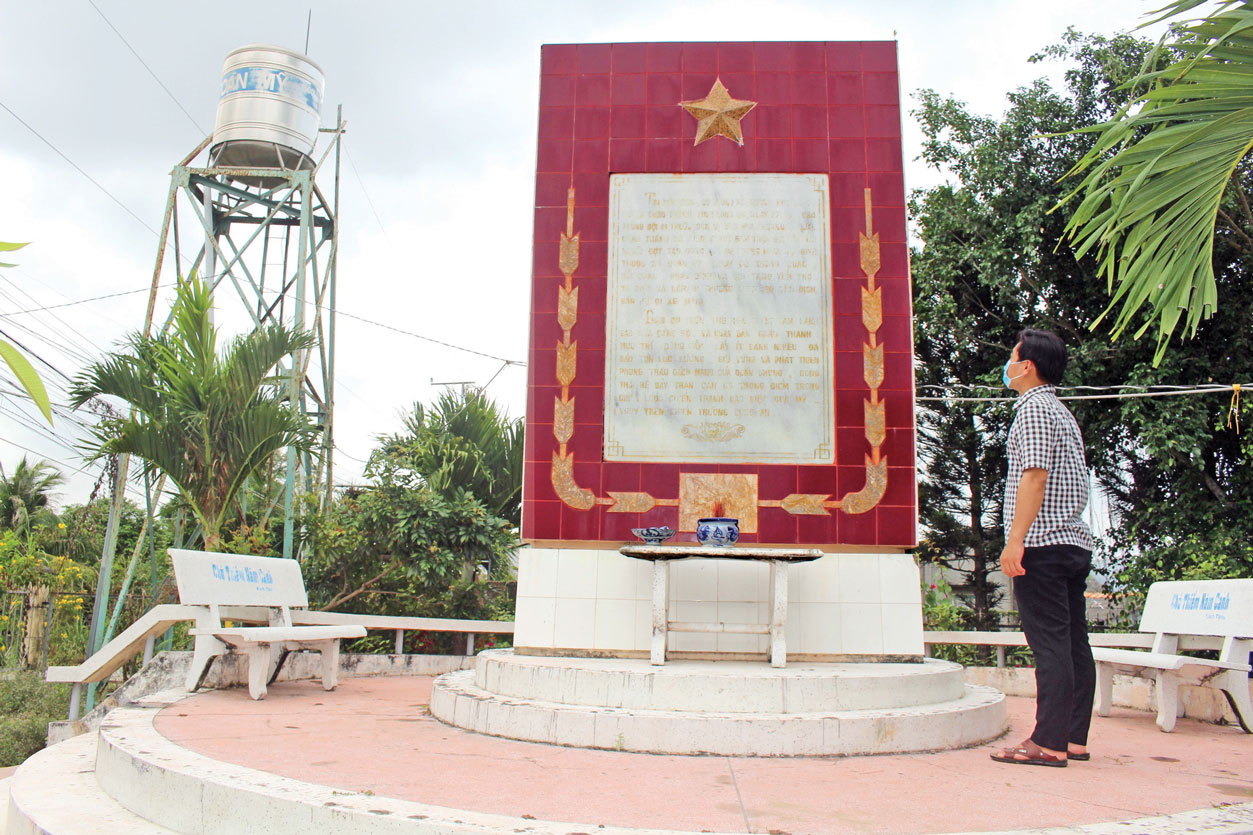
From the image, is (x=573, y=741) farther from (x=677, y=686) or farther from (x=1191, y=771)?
(x=1191, y=771)

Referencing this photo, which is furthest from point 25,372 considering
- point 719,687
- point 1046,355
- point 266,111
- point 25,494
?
point 25,494

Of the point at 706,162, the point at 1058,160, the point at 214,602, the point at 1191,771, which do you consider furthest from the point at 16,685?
the point at 1058,160

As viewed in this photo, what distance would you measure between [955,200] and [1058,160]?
128 centimetres

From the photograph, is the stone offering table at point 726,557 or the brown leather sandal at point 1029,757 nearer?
the brown leather sandal at point 1029,757

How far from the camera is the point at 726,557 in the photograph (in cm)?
477

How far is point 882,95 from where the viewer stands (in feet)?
20.6

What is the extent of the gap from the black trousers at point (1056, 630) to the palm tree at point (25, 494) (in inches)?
1118

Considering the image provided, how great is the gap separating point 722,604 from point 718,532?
2.29 feet

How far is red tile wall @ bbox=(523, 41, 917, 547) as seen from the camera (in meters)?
5.72

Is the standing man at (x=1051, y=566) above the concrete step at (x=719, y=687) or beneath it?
above

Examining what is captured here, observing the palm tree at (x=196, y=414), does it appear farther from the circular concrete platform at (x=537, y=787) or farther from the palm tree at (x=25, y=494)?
the palm tree at (x=25, y=494)

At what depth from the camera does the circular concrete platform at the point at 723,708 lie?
12.3 ft

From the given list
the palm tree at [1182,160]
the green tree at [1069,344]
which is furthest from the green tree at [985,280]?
the palm tree at [1182,160]

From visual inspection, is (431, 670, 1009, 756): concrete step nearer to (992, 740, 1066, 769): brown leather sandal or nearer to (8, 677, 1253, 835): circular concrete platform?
(8, 677, 1253, 835): circular concrete platform
